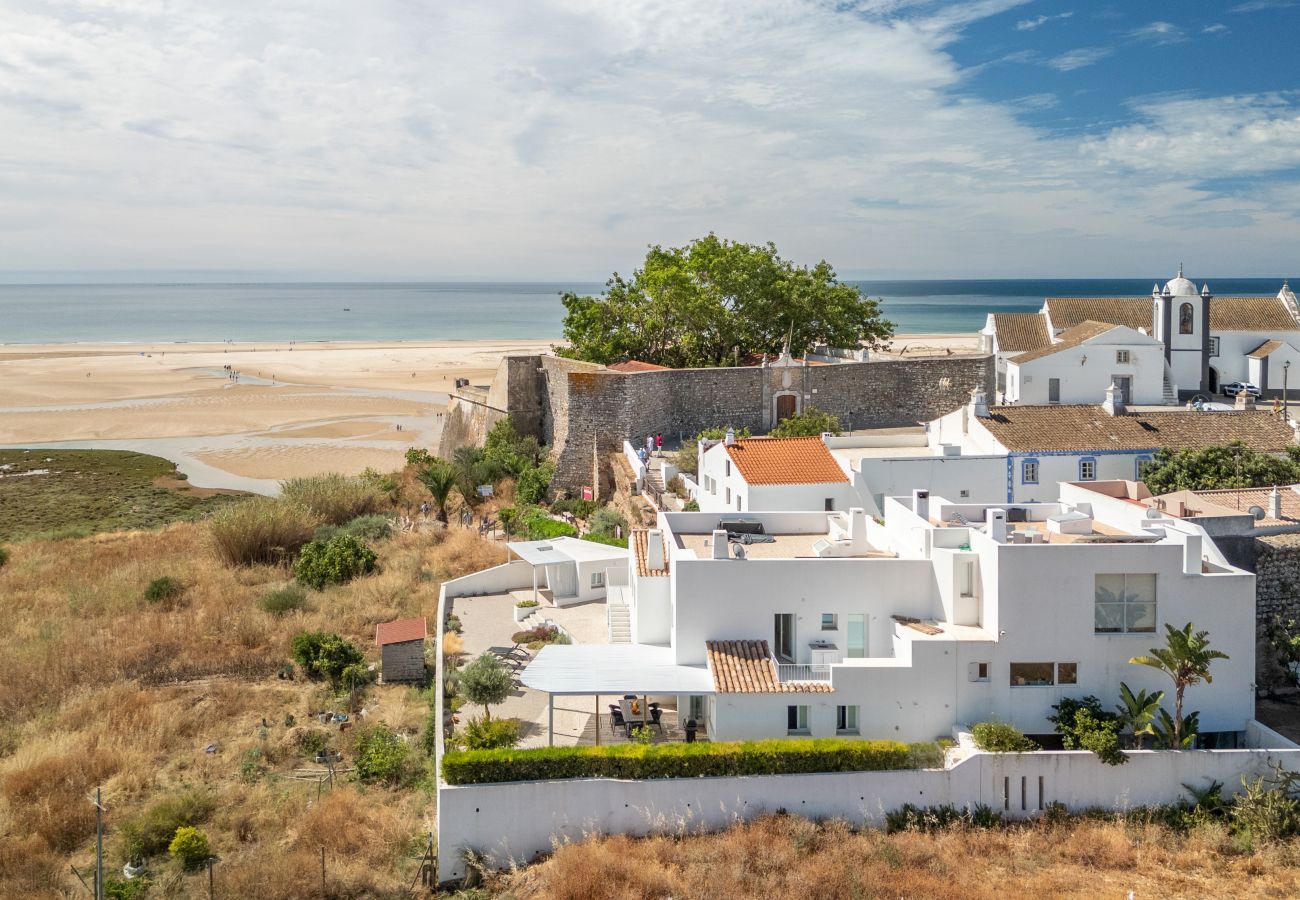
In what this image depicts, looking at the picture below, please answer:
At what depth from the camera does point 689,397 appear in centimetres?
3325

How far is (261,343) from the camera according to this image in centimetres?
10025

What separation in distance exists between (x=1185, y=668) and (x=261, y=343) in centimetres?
9690

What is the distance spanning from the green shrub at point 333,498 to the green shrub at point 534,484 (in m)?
4.82

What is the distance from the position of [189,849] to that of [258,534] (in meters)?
15.2

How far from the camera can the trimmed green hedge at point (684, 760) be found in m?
14.4

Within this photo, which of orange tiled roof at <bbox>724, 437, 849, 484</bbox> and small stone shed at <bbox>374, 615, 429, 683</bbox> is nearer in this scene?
small stone shed at <bbox>374, 615, 429, 683</bbox>

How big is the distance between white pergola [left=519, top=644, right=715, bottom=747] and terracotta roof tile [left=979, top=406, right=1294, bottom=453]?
12.5 meters

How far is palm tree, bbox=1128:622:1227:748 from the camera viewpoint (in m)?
14.9

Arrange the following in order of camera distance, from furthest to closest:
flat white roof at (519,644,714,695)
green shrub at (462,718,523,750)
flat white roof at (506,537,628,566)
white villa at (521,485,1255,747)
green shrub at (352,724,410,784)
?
flat white roof at (506,537,628,566), green shrub at (352,724,410,784), white villa at (521,485,1255,747), flat white roof at (519,644,714,695), green shrub at (462,718,523,750)

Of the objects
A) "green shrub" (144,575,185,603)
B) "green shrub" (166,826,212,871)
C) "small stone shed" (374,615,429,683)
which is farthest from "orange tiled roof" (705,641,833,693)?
"green shrub" (144,575,185,603)

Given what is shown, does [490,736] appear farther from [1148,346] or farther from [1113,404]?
[1148,346]

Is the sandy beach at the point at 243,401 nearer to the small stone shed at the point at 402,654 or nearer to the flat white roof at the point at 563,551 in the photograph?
the flat white roof at the point at 563,551

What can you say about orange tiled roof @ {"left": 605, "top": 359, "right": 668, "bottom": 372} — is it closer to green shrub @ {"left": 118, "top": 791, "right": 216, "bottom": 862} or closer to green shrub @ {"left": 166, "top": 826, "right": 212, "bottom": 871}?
green shrub @ {"left": 118, "top": 791, "right": 216, "bottom": 862}

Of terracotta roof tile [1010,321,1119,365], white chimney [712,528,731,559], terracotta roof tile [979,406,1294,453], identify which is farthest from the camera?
terracotta roof tile [1010,321,1119,365]
